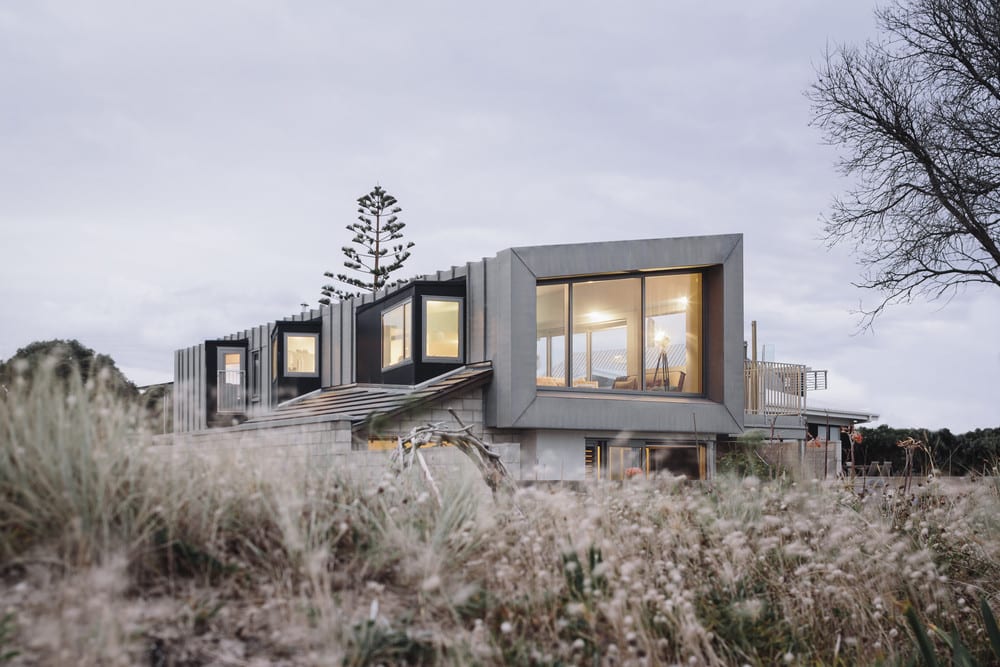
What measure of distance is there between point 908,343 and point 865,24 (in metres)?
7.98

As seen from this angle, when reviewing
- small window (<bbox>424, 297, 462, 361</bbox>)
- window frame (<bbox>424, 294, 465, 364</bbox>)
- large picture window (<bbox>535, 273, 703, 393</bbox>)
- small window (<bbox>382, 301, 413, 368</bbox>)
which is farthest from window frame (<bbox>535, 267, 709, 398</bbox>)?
small window (<bbox>382, 301, 413, 368</bbox>)

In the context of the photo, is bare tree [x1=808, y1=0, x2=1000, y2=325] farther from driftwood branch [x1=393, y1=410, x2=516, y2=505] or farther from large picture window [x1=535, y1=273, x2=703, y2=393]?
driftwood branch [x1=393, y1=410, x2=516, y2=505]

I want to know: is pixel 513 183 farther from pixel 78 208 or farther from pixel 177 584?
pixel 177 584

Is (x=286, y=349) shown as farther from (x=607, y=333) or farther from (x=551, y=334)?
(x=607, y=333)

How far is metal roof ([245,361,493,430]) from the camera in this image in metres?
13.2

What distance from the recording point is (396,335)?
1761 cm

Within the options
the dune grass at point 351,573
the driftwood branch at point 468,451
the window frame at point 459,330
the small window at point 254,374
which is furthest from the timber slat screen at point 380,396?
the dune grass at point 351,573

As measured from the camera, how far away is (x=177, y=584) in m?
3.12

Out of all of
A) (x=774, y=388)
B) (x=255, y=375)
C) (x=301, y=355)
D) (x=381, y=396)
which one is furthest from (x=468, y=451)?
(x=255, y=375)

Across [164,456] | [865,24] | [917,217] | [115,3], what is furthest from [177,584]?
[865,24]

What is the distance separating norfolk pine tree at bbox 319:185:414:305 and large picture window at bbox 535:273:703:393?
1835cm

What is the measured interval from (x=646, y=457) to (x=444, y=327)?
14.5 feet

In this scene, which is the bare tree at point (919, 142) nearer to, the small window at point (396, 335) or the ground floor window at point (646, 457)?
the ground floor window at point (646, 457)

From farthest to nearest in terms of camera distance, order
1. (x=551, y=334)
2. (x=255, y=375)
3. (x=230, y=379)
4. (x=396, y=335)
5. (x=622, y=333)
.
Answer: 1. (x=230, y=379)
2. (x=255, y=375)
3. (x=396, y=335)
4. (x=622, y=333)
5. (x=551, y=334)
